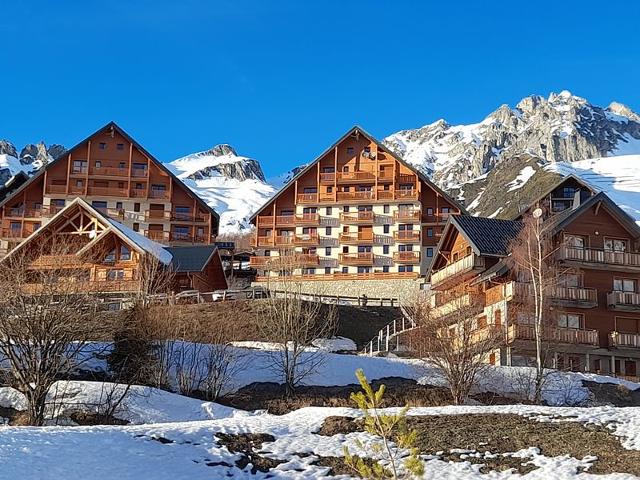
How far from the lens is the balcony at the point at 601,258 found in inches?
1754

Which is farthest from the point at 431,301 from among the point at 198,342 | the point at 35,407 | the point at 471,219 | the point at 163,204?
the point at 163,204

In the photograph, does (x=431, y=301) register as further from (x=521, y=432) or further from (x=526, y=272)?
(x=521, y=432)

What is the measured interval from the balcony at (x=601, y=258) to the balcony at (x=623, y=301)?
58.8 inches

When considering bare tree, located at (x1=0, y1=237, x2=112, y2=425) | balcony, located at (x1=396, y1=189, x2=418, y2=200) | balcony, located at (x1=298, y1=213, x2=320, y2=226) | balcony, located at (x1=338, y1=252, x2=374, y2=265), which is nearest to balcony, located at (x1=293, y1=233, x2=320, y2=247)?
balcony, located at (x1=298, y1=213, x2=320, y2=226)

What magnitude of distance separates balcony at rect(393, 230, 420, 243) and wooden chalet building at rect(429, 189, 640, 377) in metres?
23.1

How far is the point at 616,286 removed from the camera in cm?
4619

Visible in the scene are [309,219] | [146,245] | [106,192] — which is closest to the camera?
[146,245]

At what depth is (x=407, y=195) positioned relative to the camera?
74.5 m

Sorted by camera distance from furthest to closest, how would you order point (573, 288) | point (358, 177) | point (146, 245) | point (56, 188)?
1. point (56, 188)
2. point (358, 177)
3. point (146, 245)
4. point (573, 288)

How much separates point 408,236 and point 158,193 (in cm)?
2351

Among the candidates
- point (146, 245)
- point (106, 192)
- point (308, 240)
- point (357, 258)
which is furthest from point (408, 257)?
point (106, 192)

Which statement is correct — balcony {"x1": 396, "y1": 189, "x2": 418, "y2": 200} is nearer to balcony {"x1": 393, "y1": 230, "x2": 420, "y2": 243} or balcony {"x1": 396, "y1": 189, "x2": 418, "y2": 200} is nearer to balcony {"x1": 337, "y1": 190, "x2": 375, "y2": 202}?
balcony {"x1": 337, "y1": 190, "x2": 375, "y2": 202}

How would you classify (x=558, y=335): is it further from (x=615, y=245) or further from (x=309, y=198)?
(x=309, y=198)

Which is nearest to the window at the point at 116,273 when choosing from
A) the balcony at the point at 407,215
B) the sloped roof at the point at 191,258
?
the sloped roof at the point at 191,258
